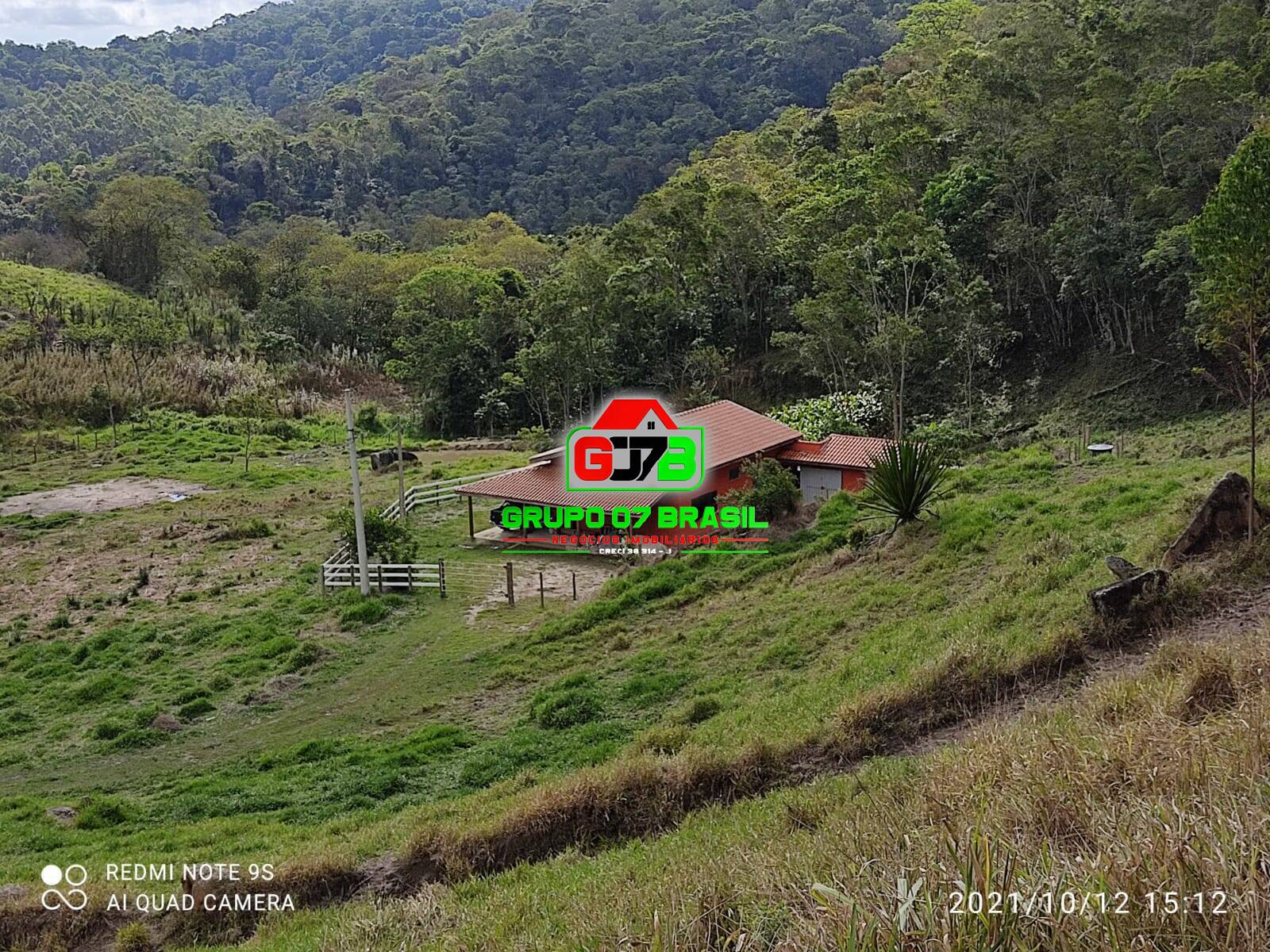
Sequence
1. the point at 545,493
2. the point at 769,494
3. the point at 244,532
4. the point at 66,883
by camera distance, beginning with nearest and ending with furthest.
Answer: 1. the point at 66,883
2. the point at 769,494
3. the point at 545,493
4. the point at 244,532

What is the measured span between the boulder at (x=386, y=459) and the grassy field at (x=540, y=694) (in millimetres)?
10419

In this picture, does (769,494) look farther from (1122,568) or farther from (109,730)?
(109,730)

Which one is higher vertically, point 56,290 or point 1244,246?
point 56,290

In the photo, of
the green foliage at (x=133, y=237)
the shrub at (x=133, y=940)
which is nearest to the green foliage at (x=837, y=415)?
the shrub at (x=133, y=940)

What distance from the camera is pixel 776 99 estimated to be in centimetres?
9206

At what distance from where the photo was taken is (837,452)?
2167cm

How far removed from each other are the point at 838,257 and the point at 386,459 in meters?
16.0

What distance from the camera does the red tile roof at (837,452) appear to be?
20891mm

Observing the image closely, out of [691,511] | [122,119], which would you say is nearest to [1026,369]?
[691,511]

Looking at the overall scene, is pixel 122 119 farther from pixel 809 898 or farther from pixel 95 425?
pixel 809 898

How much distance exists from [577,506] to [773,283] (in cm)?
2118

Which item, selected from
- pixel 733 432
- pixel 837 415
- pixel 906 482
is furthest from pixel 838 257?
pixel 906 482

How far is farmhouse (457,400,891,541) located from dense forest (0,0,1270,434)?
5.21 m

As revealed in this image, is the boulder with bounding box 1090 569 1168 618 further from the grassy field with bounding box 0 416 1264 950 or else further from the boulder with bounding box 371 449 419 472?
the boulder with bounding box 371 449 419 472
